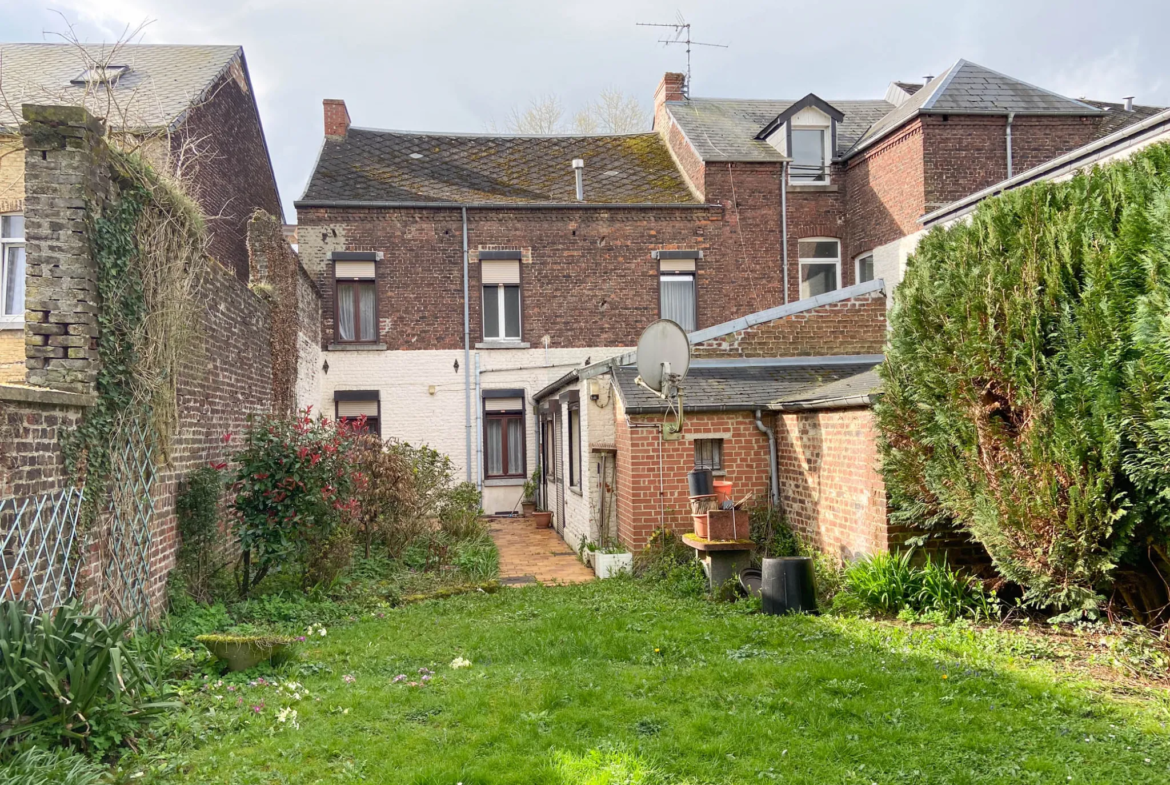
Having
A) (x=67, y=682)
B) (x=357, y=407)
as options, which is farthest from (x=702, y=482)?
(x=357, y=407)

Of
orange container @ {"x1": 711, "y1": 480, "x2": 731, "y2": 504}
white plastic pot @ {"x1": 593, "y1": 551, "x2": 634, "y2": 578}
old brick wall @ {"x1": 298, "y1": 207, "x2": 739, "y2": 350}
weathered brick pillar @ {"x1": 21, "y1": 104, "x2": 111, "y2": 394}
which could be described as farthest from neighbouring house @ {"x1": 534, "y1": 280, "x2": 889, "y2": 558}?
weathered brick pillar @ {"x1": 21, "y1": 104, "x2": 111, "y2": 394}

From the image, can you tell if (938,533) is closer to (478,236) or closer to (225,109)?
(478,236)

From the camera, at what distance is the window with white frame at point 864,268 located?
59.9 feet

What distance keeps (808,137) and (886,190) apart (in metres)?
2.73

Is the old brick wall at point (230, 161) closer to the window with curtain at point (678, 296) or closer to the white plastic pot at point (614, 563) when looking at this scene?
the white plastic pot at point (614, 563)

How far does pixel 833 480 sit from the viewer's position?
8688mm

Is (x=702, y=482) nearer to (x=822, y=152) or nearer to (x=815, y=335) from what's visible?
(x=815, y=335)

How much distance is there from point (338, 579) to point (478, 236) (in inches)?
422

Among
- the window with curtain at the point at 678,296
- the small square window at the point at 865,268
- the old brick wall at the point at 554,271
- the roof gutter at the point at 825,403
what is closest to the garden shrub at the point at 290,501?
the roof gutter at the point at 825,403

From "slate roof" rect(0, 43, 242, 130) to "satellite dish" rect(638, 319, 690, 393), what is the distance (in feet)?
29.8

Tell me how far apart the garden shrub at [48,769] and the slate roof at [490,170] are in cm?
1531

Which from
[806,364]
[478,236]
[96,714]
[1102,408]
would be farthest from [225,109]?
[1102,408]

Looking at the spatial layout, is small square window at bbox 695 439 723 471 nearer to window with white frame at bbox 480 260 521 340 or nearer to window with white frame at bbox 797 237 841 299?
window with white frame at bbox 480 260 521 340

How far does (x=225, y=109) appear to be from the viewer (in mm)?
16031
